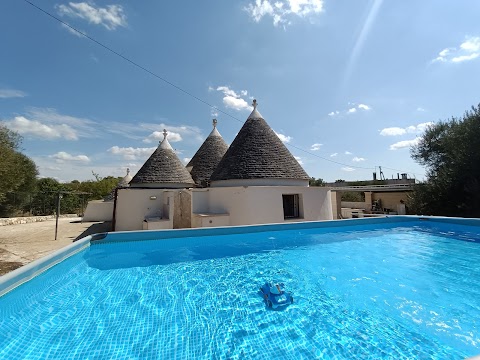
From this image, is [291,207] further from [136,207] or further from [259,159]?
[136,207]

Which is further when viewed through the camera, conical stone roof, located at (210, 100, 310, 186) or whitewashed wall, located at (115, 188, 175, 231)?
conical stone roof, located at (210, 100, 310, 186)

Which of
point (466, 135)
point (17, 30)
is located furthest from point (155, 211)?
point (466, 135)

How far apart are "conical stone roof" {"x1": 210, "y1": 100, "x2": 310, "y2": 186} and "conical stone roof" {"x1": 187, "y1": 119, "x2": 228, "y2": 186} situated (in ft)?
10.4

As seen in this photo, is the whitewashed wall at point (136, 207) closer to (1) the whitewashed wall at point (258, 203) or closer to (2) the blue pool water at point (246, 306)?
(1) the whitewashed wall at point (258, 203)

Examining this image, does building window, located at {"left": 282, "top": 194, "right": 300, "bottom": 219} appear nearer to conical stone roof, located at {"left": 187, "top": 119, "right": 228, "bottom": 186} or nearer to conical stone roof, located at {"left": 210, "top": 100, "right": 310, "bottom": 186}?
conical stone roof, located at {"left": 210, "top": 100, "right": 310, "bottom": 186}

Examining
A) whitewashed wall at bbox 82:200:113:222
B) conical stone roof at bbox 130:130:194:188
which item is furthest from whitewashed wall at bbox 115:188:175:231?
whitewashed wall at bbox 82:200:113:222

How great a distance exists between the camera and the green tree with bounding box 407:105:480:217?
15836 mm

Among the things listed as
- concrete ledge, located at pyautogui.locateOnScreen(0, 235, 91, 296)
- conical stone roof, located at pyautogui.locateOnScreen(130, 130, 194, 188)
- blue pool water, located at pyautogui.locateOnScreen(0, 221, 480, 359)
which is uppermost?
conical stone roof, located at pyautogui.locateOnScreen(130, 130, 194, 188)

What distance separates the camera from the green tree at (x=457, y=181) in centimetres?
1584

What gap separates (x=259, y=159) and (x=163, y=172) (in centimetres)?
673

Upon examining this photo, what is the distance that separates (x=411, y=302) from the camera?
4.52 m

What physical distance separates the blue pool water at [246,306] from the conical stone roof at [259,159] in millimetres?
6234

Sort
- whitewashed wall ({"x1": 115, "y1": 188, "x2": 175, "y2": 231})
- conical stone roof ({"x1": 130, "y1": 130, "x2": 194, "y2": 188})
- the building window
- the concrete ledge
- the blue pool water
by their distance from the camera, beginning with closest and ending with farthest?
1. the blue pool water
2. the concrete ledge
3. whitewashed wall ({"x1": 115, "y1": 188, "x2": 175, "y2": 231})
4. the building window
5. conical stone roof ({"x1": 130, "y1": 130, "x2": 194, "y2": 188})

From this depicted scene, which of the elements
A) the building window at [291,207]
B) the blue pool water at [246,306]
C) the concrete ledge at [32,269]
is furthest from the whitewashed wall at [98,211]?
the building window at [291,207]
